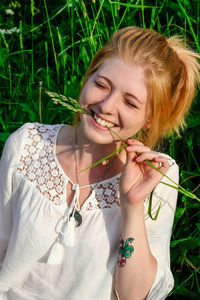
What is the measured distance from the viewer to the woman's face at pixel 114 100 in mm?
1333

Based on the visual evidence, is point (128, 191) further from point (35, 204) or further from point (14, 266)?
point (14, 266)

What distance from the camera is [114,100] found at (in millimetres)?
1324

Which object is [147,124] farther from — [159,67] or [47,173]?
[47,173]

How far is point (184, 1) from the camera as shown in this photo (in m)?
2.11

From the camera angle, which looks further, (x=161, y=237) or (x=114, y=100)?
(x=161, y=237)

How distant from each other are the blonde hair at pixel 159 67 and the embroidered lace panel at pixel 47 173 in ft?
1.03

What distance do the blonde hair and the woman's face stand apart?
0.04 metres

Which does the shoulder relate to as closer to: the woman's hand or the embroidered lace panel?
the embroidered lace panel

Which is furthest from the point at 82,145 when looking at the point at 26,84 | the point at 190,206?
the point at 26,84

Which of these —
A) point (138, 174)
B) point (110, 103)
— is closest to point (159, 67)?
point (110, 103)

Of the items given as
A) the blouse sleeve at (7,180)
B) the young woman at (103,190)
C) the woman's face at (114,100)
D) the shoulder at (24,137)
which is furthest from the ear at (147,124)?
the blouse sleeve at (7,180)

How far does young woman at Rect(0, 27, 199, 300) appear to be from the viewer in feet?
4.46

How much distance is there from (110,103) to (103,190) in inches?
14.5

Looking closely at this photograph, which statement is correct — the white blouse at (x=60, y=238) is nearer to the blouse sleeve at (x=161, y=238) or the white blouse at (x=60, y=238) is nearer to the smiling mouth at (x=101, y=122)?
the blouse sleeve at (x=161, y=238)
